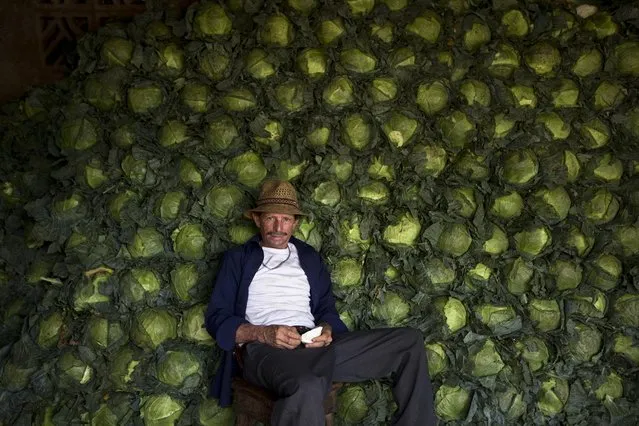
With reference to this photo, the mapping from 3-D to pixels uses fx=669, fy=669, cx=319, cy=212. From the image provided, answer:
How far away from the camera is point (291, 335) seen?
3162 millimetres

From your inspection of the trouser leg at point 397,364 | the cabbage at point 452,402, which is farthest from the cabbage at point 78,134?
the cabbage at point 452,402

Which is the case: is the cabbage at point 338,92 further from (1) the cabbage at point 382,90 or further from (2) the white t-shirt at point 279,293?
(2) the white t-shirt at point 279,293

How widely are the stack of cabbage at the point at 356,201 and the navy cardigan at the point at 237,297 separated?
8.9 inches

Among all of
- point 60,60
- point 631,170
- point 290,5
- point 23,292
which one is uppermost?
point 290,5

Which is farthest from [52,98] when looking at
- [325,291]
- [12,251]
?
[325,291]

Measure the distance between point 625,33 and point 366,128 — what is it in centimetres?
177

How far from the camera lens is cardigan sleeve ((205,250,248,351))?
10.7ft

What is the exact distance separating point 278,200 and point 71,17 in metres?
1.88

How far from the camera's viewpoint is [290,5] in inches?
159

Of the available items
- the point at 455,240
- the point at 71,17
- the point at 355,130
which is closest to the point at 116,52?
the point at 71,17

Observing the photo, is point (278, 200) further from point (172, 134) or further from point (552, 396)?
point (552, 396)

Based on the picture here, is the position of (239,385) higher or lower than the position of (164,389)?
higher

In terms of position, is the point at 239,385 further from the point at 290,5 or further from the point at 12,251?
the point at 290,5

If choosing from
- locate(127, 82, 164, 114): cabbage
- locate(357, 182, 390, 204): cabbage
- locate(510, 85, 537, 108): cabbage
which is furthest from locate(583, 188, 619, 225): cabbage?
locate(127, 82, 164, 114): cabbage
